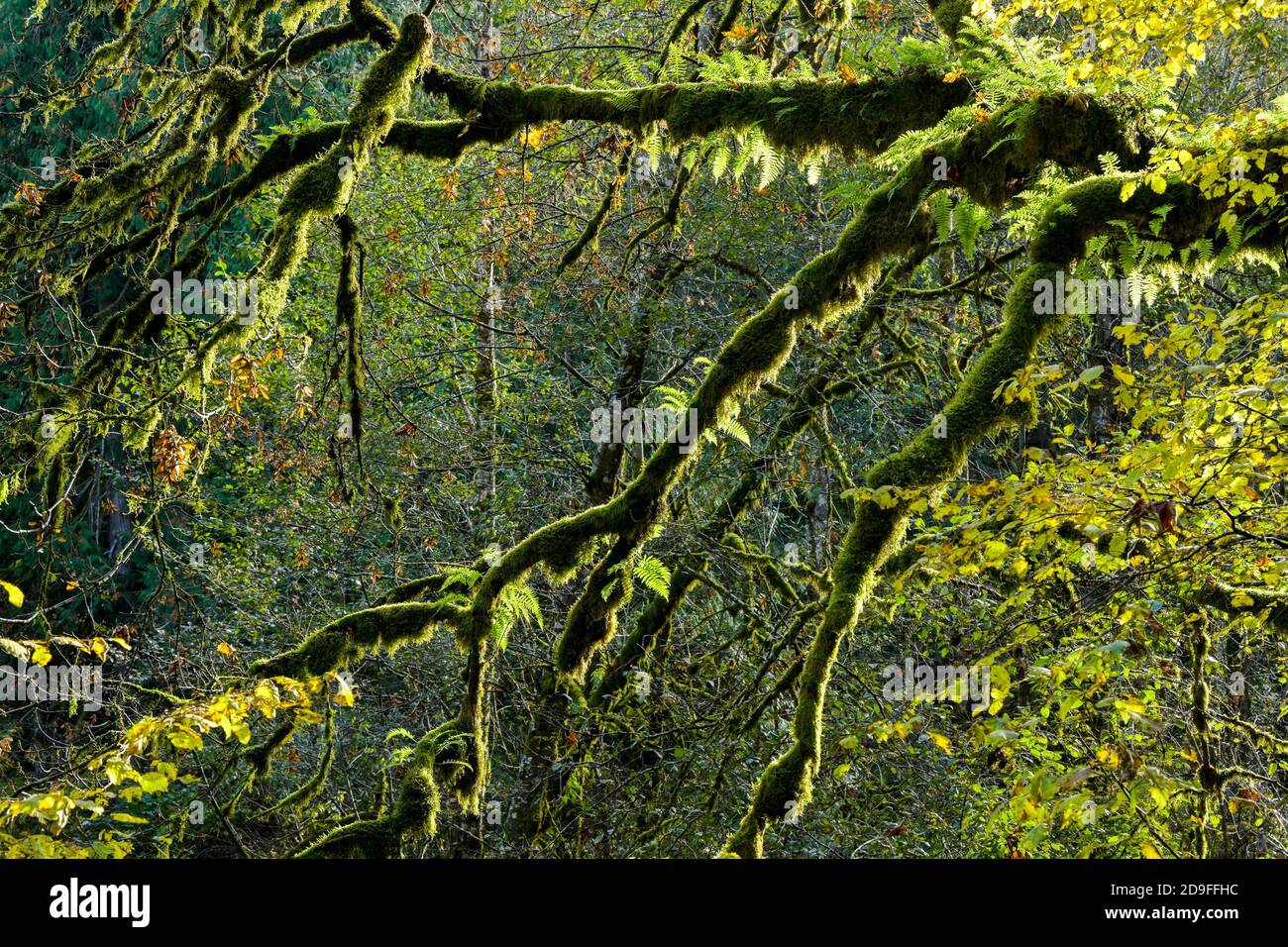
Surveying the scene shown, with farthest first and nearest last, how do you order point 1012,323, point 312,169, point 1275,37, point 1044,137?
1. point 1275,37
2. point 312,169
3. point 1044,137
4. point 1012,323

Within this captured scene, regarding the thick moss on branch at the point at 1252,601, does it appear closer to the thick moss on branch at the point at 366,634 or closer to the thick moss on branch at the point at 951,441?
the thick moss on branch at the point at 951,441

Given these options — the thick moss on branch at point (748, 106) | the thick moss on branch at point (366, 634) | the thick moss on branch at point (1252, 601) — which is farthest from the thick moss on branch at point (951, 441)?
the thick moss on branch at point (1252, 601)

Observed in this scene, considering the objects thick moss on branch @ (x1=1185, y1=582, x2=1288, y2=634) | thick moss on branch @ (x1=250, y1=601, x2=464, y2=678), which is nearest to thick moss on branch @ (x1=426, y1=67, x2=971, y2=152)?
thick moss on branch @ (x1=250, y1=601, x2=464, y2=678)

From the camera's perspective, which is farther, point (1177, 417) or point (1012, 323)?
point (1177, 417)

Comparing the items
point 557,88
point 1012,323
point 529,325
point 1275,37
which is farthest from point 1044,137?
point 1275,37

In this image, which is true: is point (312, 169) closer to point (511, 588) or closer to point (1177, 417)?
point (511, 588)

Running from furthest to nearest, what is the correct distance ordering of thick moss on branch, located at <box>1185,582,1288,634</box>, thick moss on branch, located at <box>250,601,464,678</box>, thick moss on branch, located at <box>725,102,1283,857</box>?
1. thick moss on branch, located at <box>1185,582,1288,634</box>
2. thick moss on branch, located at <box>250,601,464,678</box>
3. thick moss on branch, located at <box>725,102,1283,857</box>

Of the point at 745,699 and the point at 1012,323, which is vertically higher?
the point at 1012,323

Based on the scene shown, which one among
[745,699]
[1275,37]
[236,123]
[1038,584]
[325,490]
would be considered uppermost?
[1275,37]

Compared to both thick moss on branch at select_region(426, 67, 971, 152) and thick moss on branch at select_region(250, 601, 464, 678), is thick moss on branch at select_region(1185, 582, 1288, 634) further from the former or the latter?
thick moss on branch at select_region(250, 601, 464, 678)

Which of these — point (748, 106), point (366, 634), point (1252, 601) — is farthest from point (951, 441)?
point (366, 634)

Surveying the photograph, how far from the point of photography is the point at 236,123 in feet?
19.7

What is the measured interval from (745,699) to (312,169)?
415 cm

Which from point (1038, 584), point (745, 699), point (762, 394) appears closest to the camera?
point (1038, 584)
